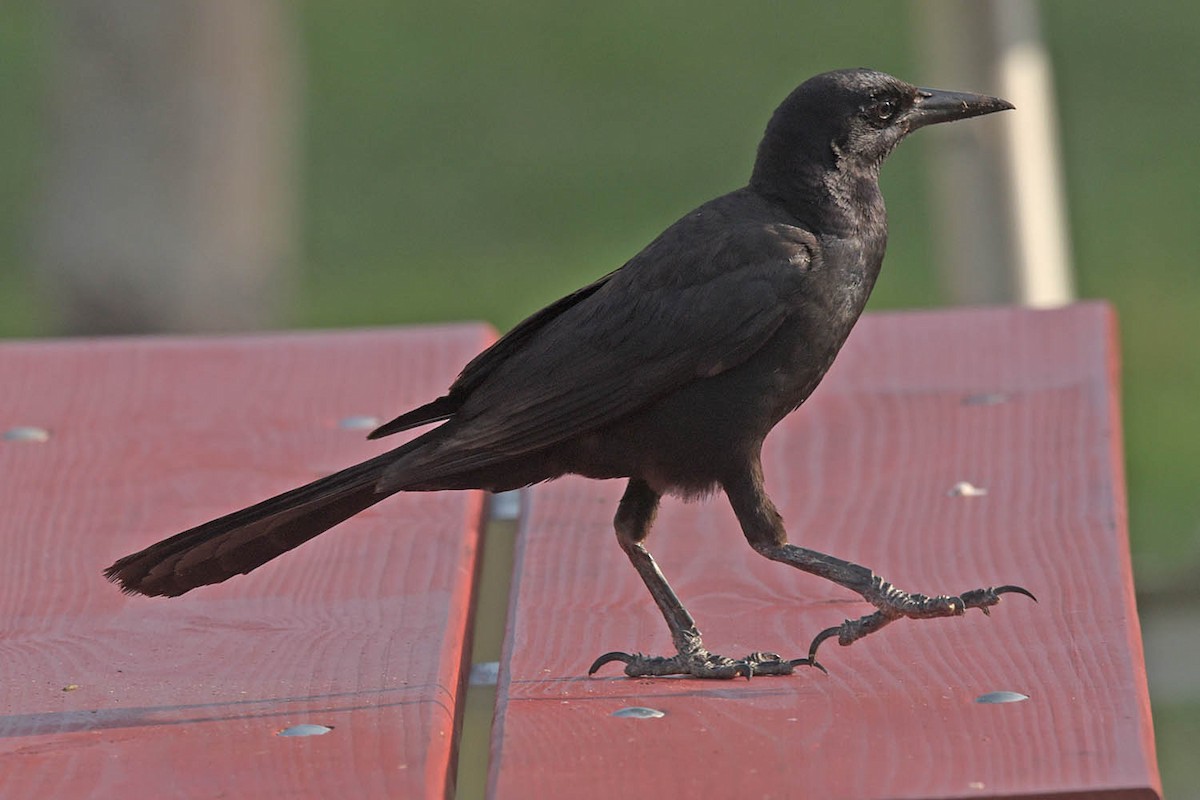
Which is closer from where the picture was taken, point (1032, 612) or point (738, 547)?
point (1032, 612)

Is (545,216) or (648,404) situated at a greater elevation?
(545,216)

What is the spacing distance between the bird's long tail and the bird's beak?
1.11 meters

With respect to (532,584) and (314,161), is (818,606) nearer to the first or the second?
(532,584)

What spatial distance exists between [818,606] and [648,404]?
0.44m

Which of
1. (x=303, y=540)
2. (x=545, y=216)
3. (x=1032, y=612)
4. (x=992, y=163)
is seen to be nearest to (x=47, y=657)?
(x=303, y=540)

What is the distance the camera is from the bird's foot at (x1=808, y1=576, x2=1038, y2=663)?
9.46 ft

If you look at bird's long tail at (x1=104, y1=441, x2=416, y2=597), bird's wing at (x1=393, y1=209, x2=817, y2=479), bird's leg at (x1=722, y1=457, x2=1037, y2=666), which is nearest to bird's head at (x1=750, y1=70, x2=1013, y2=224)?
bird's wing at (x1=393, y1=209, x2=817, y2=479)

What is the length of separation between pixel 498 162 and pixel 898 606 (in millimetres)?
13084

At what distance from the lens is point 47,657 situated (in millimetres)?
2934

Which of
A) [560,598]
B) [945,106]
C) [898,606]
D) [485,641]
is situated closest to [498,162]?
[485,641]

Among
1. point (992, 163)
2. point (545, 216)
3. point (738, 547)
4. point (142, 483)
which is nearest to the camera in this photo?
point (738, 547)

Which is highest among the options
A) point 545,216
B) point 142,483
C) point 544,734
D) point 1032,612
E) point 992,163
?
point 545,216

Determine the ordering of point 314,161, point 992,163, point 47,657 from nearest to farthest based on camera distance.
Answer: point 47,657 → point 992,163 → point 314,161

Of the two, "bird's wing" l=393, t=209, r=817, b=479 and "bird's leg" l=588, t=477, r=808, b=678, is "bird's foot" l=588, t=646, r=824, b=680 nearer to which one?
"bird's leg" l=588, t=477, r=808, b=678
